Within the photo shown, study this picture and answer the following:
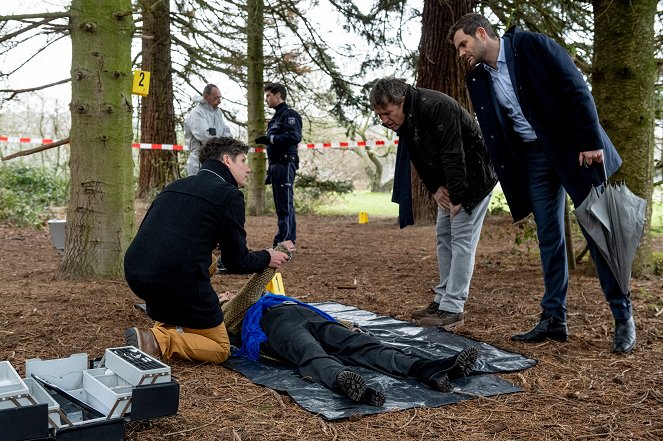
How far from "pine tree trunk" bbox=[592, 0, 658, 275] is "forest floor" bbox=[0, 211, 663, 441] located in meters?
0.98

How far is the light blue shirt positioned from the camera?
13.6 feet

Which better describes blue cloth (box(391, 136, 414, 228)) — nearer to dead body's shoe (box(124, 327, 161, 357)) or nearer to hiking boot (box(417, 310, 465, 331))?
hiking boot (box(417, 310, 465, 331))

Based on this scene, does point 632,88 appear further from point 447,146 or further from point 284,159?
point 284,159

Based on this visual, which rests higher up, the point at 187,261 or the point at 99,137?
the point at 99,137

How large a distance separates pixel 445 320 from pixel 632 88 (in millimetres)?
2605

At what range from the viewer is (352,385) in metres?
2.98

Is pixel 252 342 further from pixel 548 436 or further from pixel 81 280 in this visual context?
pixel 81 280

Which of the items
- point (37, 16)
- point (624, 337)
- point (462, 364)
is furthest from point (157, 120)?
point (462, 364)

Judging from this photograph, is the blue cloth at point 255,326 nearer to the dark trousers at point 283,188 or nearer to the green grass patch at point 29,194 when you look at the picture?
the dark trousers at point 283,188

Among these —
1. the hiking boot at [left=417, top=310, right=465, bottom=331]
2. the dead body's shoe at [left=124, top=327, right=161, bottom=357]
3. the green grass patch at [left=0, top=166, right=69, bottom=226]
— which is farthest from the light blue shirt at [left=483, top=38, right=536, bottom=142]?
the green grass patch at [left=0, top=166, right=69, bottom=226]

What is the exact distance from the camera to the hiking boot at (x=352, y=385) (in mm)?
2975

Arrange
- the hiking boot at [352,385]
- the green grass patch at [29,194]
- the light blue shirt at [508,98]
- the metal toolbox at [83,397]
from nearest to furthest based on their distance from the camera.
A: the metal toolbox at [83,397]
the hiking boot at [352,385]
the light blue shirt at [508,98]
the green grass patch at [29,194]

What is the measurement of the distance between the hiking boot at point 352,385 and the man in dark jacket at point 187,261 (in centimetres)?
88

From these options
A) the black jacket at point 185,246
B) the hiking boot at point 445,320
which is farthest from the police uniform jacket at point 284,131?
the black jacket at point 185,246
